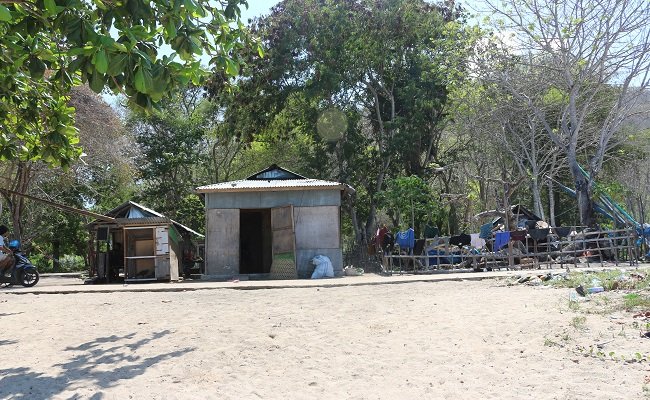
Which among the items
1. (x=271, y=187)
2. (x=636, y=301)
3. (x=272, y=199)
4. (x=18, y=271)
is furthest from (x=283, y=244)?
(x=636, y=301)

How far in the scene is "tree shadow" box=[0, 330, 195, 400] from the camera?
4914 mm

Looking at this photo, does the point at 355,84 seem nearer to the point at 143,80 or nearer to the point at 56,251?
the point at 143,80

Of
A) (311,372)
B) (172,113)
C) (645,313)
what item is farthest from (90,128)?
(645,313)

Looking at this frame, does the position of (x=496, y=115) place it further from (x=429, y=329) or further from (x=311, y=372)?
(x=311, y=372)

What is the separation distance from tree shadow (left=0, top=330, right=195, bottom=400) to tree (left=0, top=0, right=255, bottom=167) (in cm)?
226

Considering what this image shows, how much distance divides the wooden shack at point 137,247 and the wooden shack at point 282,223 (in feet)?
3.92

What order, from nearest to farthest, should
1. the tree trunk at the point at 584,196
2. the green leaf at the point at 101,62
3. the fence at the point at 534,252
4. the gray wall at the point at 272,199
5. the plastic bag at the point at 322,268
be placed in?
the green leaf at the point at 101,62 < the fence at the point at 534,252 < the plastic bag at the point at 322,268 < the gray wall at the point at 272,199 < the tree trunk at the point at 584,196

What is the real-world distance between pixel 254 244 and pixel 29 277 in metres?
8.45

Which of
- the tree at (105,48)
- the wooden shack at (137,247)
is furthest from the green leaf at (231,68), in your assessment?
the wooden shack at (137,247)

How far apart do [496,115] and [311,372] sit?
18618 mm

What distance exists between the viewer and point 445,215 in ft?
94.2

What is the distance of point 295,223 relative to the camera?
648 inches

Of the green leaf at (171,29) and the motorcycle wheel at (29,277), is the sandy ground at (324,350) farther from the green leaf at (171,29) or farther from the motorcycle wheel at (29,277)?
the motorcycle wheel at (29,277)

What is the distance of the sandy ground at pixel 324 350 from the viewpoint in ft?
15.8
